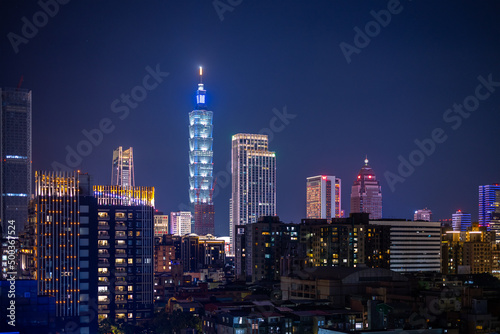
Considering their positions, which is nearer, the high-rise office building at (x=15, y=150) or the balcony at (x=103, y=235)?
the balcony at (x=103, y=235)

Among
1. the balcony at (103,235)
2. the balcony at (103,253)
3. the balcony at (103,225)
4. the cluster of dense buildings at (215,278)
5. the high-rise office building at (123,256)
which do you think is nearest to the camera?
the cluster of dense buildings at (215,278)

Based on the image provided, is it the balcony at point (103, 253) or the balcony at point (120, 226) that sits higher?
the balcony at point (120, 226)

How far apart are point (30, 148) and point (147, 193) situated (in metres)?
97.7

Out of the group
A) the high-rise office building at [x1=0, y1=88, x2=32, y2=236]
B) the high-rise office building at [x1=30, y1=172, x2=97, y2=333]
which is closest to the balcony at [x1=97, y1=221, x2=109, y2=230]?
the high-rise office building at [x1=30, y1=172, x2=97, y2=333]

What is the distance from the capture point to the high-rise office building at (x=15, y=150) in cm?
16300

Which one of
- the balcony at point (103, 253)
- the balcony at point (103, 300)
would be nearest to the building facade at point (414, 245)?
the balcony at point (103, 253)

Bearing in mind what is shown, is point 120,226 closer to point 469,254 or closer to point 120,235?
point 120,235

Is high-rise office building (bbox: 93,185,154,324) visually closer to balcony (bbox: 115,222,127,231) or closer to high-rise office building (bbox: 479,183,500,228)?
balcony (bbox: 115,222,127,231)

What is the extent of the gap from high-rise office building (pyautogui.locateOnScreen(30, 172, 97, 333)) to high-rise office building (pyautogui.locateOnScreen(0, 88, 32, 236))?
92.6 meters

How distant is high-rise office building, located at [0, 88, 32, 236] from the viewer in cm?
16300

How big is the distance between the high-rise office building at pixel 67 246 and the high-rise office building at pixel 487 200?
13950 cm

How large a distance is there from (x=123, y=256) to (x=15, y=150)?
323ft

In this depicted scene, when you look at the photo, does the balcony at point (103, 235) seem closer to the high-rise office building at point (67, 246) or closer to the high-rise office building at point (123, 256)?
the high-rise office building at point (123, 256)

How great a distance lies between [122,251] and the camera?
8038 centimetres
